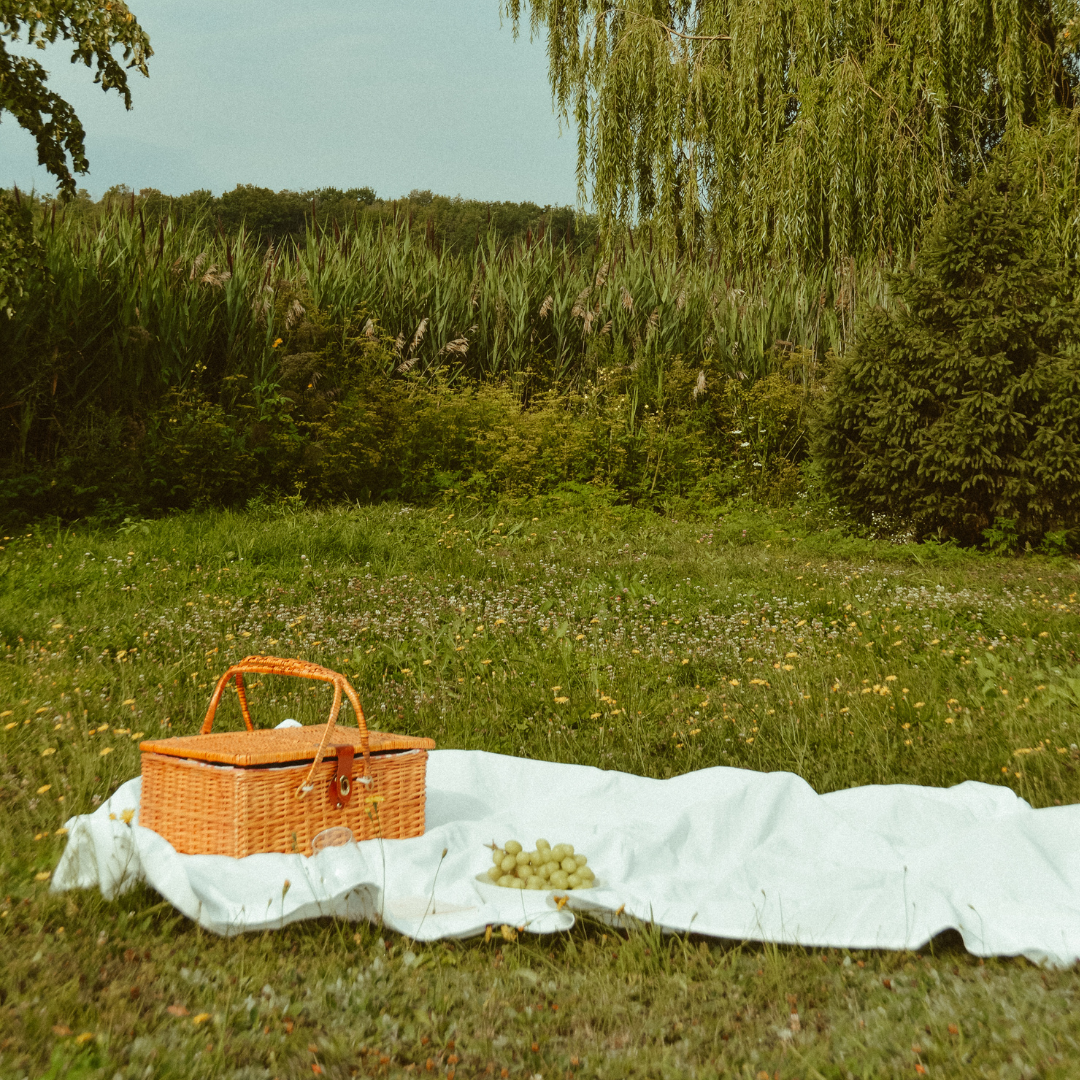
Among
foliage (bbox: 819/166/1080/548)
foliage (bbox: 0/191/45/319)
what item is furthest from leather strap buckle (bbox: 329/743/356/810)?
foliage (bbox: 819/166/1080/548)

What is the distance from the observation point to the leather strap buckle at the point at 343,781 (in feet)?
8.67

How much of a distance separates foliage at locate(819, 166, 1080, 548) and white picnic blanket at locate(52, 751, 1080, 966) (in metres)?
6.36

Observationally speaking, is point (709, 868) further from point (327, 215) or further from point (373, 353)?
point (327, 215)

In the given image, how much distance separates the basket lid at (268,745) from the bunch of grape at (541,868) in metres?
0.44

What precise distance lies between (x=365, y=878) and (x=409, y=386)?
9228 millimetres

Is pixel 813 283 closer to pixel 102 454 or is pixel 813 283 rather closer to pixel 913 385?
pixel 913 385

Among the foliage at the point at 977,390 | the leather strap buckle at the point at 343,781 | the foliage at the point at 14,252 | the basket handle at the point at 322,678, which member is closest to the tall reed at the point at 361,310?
the foliage at the point at 14,252

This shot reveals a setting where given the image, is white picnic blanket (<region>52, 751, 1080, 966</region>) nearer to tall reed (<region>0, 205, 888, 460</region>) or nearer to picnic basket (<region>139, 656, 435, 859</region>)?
picnic basket (<region>139, 656, 435, 859</region>)

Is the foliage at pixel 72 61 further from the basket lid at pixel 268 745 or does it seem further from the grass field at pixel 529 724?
the basket lid at pixel 268 745

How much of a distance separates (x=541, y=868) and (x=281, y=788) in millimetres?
749

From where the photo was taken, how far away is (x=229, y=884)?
2357mm

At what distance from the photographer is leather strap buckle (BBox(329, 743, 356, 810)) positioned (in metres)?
2.64

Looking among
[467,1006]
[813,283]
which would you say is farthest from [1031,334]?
[467,1006]

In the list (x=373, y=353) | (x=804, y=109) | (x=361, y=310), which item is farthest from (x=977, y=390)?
(x=361, y=310)
